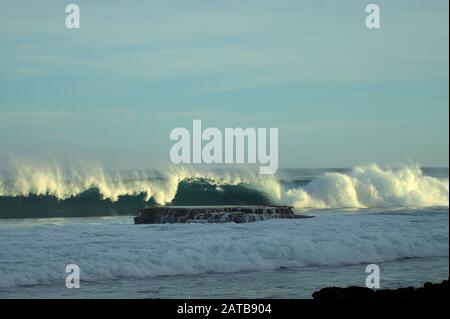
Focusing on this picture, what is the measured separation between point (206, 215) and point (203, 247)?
20.9 feet

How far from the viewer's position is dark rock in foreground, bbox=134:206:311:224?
1033 inches

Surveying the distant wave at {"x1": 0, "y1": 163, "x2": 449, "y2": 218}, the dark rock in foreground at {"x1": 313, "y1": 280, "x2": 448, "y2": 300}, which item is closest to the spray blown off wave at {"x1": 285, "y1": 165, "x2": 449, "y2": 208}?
the distant wave at {"x1": 0, "y1": 163, "x2": 449, "y2": 218}

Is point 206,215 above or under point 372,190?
under

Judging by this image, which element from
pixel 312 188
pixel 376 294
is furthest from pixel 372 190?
pixel 376 294

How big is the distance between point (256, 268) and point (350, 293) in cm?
615

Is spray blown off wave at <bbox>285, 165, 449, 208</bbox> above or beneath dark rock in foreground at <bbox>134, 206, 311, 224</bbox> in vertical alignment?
above

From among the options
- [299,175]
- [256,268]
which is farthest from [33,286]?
[299,175]

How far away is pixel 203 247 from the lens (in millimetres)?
20172

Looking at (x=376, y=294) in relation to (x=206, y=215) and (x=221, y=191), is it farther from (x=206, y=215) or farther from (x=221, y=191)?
(x=221, y=191)

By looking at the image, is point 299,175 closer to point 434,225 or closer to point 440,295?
point 434,225

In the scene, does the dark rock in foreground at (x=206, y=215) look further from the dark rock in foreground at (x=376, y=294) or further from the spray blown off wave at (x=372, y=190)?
the dark rock in foreground at (x=376, y=294)

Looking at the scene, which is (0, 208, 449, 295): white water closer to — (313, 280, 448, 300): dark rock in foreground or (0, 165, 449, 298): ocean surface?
(0, 165, 449, 298): ocean surface

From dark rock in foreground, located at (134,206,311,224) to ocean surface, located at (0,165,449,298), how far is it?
96 cm
